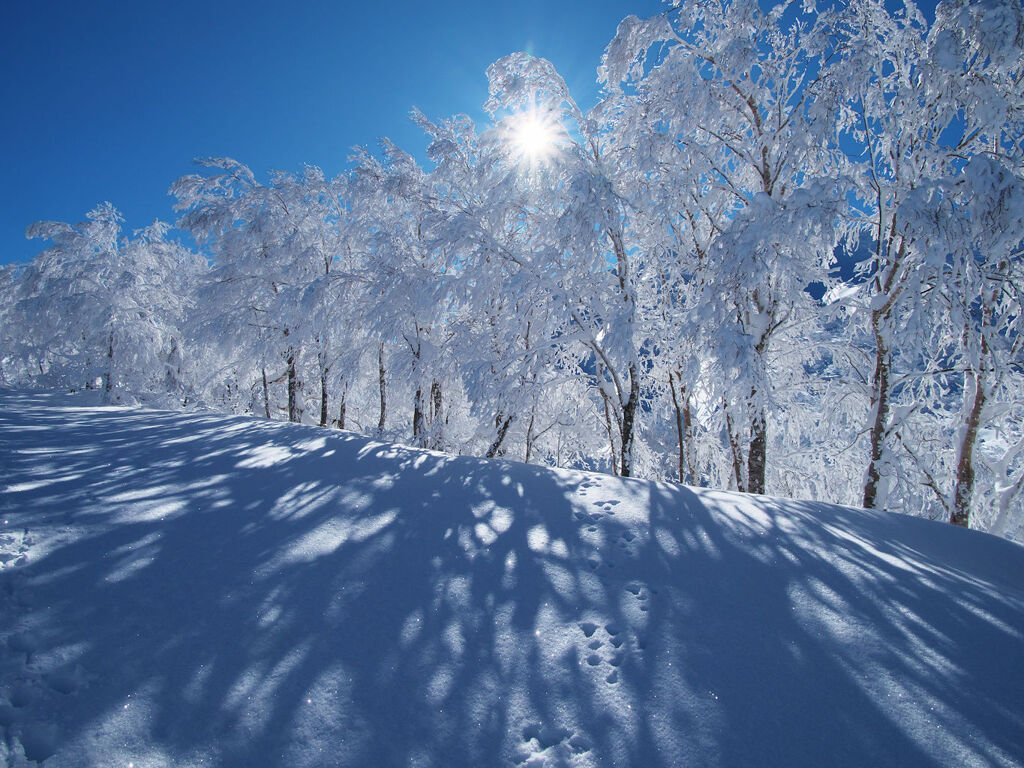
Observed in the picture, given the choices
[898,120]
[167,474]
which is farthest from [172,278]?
[898,120]

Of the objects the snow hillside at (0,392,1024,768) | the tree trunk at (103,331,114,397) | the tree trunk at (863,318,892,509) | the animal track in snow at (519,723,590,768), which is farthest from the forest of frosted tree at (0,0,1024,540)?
the animal track in snow at (519,723,590,768)

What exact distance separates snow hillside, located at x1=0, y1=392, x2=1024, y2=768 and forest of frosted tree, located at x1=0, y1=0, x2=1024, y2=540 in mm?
3104

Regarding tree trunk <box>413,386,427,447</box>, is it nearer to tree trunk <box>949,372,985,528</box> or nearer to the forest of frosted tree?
the forest of frosted tree

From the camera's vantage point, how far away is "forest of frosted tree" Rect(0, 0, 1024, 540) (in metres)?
5.61

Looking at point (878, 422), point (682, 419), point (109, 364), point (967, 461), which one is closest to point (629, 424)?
point (682, 419)

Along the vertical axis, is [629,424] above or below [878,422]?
below

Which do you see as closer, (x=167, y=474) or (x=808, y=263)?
(x=167, y=474)

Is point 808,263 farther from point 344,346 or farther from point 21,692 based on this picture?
point 344,346

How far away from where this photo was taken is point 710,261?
A: 6.07m

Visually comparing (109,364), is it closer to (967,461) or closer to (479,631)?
(479,631)

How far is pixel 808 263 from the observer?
20.9 ft

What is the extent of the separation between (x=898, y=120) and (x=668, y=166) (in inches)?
126

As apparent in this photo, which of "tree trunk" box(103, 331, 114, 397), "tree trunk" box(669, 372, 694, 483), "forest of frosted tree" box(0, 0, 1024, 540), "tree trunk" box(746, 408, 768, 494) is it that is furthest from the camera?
"tree trunk" box(103, 331, 114, 397)

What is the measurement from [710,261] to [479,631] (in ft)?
18.5
